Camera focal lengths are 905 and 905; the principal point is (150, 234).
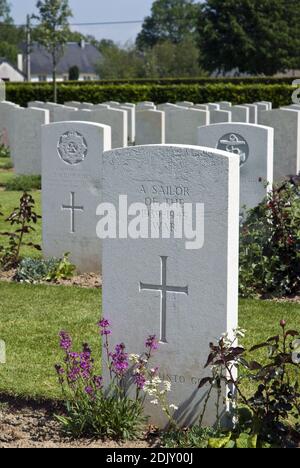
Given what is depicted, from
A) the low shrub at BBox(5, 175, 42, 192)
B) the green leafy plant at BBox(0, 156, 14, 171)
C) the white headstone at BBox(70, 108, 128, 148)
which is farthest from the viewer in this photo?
the green leafy plant at BBox(0, 156, 14, 171)

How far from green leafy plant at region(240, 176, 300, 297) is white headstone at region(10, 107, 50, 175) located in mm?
7888

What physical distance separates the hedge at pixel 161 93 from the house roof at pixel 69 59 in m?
50.3

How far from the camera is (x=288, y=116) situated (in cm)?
1404

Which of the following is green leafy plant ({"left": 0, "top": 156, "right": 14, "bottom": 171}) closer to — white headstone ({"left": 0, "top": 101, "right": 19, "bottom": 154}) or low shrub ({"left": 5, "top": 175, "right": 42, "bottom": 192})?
white headstone ({"left": 0, "top": 101, "right": 19, "bottom": 154})

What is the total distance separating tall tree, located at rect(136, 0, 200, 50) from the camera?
313ft

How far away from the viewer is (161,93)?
95.6 feet

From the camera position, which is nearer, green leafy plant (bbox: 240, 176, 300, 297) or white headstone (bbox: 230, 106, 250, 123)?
green leafy plant (bbox: 240, 176, 300, 297)

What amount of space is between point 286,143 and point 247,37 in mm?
41331

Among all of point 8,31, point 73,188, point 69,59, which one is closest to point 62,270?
point 73,188

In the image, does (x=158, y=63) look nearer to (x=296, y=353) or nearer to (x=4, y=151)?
(x=4, y=151)

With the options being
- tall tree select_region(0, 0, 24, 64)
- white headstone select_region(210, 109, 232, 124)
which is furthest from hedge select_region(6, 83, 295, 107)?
tall tree select_region(0, 0, 24, 64)
